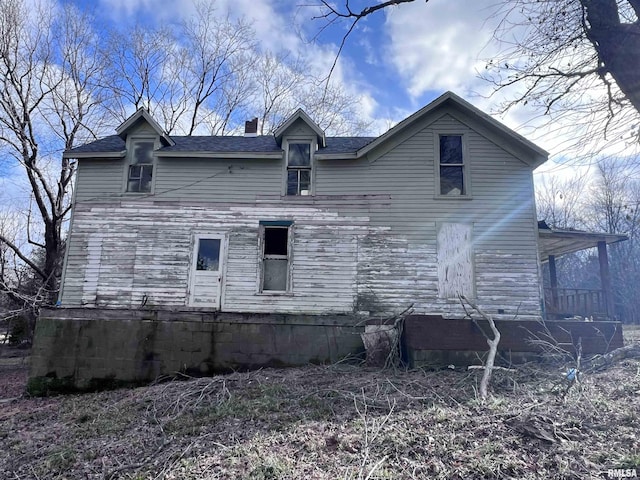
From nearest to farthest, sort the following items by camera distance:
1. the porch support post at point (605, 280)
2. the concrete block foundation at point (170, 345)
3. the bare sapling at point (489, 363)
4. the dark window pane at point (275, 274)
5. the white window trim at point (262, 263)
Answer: the bare sapling at point (489, 363) < the concrete block foundation at point (170, 345) < the white window trim at point (262, 263) < the dark window pane at point (275, 274) < the porch support post at point (605, 280)

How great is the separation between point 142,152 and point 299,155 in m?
4.26

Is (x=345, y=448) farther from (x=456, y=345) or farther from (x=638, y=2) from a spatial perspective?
(x=638, y=2)

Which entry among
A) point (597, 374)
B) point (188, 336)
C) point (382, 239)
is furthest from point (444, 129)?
point (188, 336)

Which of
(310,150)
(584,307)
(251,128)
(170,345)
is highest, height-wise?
(251,128)

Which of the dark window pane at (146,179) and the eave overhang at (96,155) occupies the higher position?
the eave overhang at (96,155)

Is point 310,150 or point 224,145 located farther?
point 224,145

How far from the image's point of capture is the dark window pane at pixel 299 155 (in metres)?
11.1

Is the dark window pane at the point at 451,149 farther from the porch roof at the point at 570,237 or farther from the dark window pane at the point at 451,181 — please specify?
the porch roof at the point at 570,237

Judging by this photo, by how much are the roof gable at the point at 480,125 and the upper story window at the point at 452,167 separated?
0.66 metres

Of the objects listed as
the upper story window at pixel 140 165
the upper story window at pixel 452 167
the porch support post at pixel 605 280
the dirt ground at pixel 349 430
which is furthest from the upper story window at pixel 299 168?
the porch support post at pixel 605 280

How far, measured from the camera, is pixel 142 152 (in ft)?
37.0

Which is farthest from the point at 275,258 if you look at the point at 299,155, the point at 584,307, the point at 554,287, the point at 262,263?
the point at 584,307

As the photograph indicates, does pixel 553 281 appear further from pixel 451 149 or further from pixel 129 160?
pixel 129 160

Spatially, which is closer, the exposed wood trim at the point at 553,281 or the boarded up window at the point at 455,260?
the boarded up window at the point at 455,260
